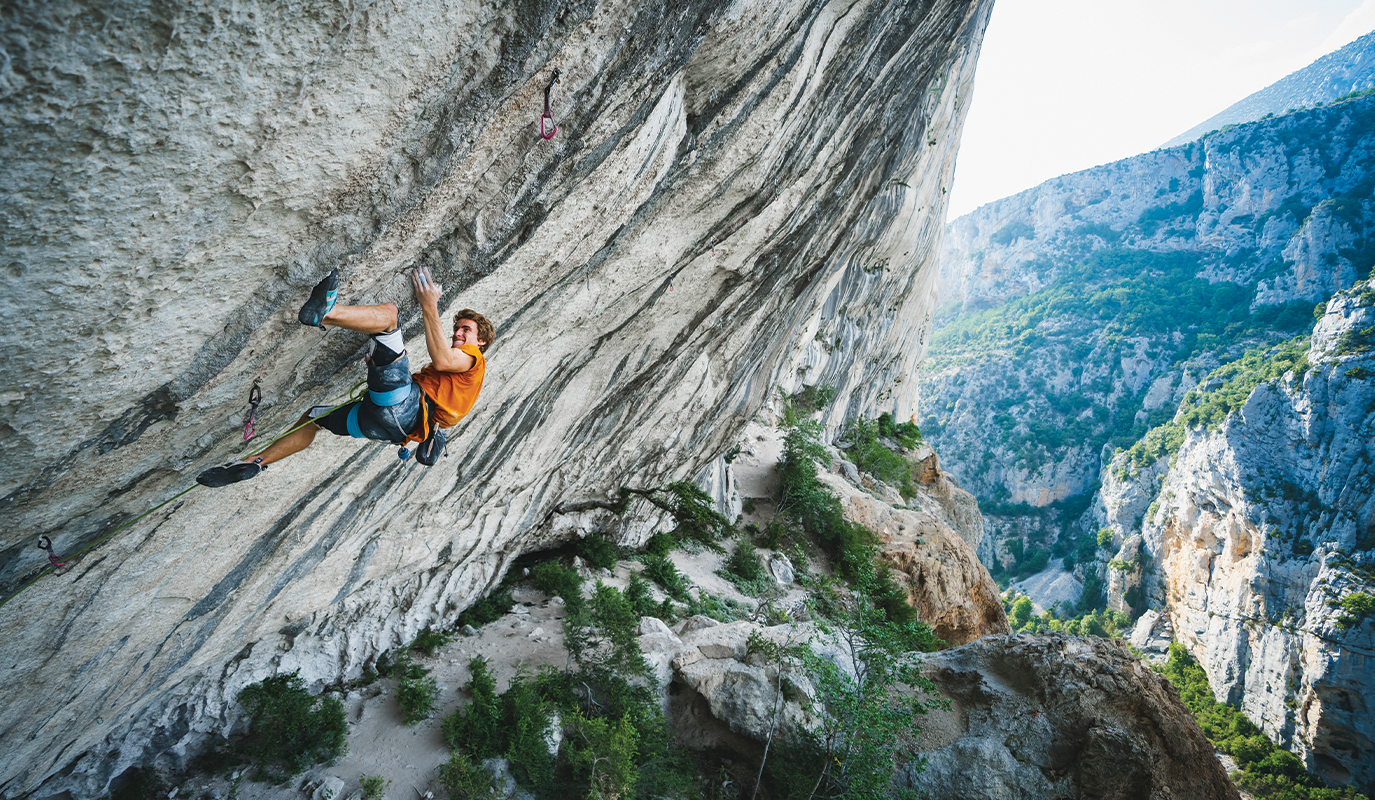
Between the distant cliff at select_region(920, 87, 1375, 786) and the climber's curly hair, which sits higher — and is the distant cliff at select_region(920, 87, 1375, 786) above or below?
above

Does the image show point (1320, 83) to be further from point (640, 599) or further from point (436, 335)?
point (436, 335)

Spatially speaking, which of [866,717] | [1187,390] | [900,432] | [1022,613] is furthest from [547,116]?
[1187,390]

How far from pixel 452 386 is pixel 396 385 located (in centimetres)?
36

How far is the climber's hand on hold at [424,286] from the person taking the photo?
290cm

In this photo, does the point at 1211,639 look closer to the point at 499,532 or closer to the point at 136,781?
the point at 499,532

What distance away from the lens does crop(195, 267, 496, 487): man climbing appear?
257cm

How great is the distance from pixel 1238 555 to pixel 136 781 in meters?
50.0

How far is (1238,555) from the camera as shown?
3306cm

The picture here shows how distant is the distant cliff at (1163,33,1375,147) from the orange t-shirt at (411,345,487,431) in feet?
382

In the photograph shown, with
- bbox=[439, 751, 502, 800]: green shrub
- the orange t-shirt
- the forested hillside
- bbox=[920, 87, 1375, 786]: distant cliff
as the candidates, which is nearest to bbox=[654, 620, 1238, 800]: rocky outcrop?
bbox=[439, 751, 502, 800]: green shrub

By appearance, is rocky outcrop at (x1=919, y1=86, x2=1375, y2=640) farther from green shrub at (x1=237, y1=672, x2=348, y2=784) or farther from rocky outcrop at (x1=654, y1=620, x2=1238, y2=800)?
green shrub at (x1=237, y1=672, x2=348, y2=784)

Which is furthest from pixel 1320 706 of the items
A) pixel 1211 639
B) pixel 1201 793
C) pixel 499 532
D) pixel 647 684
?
pixel 499 532

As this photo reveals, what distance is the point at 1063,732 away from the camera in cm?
568

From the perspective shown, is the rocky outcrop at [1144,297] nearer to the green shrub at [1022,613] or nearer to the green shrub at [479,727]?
the green shrub at [1022,613]
